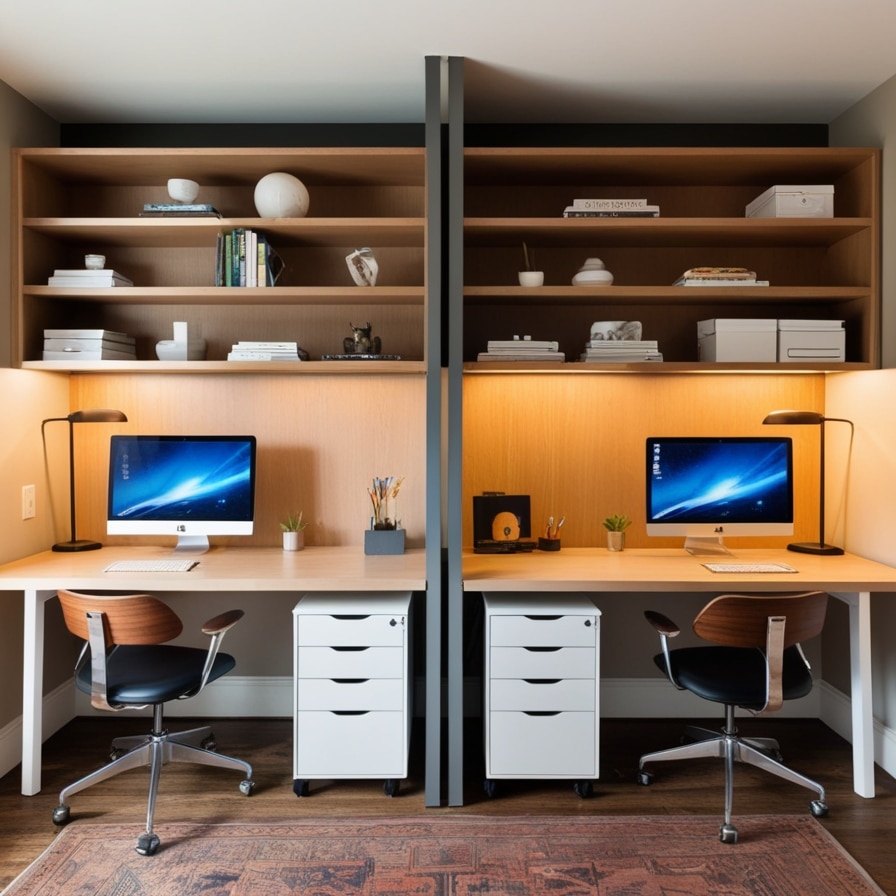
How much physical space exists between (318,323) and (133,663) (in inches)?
59.3

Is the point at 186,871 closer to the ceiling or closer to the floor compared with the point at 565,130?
closer to the floor

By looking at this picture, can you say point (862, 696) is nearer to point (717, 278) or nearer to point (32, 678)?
point (717, 278)

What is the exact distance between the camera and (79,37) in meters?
2.50

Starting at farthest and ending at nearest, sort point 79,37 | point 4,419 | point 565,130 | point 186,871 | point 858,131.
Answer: point 565,130 → point 858,131 → point 4,419 → point 79,37 → point 186,871

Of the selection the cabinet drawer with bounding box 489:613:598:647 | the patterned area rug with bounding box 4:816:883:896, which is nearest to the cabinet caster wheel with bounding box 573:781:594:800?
the patterned area rug with bounding box 4:816:883:896

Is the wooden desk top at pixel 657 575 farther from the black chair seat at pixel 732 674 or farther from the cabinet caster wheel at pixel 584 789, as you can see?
the cabinet caster wheel at pixel 584 789

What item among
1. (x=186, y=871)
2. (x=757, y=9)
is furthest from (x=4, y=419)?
Answer: (x=757, y=9)

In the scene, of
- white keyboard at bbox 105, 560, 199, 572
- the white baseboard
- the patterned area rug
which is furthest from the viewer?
the white baseboard

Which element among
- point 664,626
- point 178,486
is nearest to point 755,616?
point 664,626

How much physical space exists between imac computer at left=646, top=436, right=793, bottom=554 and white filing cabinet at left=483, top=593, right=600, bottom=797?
69cm

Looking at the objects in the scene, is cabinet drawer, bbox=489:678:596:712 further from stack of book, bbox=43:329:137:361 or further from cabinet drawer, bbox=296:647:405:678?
stack of book, bbox=43:329:137:361

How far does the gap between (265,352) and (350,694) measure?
1.30 meters

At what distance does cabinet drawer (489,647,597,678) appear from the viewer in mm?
2615

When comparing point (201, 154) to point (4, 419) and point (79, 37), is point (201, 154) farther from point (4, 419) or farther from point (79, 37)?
point (4, 419)
